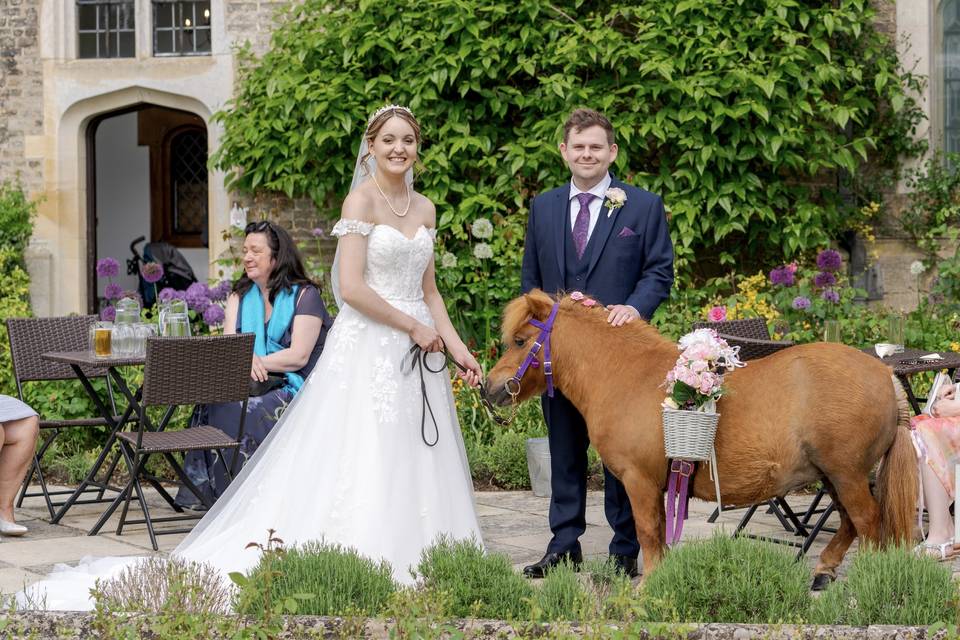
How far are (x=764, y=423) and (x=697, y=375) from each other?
36 centimetres

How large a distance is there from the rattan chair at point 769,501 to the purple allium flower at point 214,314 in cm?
420

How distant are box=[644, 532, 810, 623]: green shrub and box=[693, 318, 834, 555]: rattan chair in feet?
5.24

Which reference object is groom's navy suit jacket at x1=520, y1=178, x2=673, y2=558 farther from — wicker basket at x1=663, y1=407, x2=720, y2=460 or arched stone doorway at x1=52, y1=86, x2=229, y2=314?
arched stone doorway at x1=52, y1=86, x2=229, y2=314

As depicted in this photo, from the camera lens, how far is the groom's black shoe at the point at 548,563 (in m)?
5.40

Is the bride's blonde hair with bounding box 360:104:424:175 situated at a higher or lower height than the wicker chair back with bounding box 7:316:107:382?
higher

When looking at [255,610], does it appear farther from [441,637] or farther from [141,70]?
[141,70]

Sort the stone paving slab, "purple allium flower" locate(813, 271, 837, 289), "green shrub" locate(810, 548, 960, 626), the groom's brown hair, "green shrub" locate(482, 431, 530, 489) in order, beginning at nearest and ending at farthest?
"green shrub" locate(810, 548, 960, 626) < the groom's brown hair < the stone paving slab < "green shrub" locate(482, 431, 530, 489) < "purple allium flower" locate(813, 271, 837, 289)

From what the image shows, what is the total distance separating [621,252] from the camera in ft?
17.8

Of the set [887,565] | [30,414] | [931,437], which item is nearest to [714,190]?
[931,437]

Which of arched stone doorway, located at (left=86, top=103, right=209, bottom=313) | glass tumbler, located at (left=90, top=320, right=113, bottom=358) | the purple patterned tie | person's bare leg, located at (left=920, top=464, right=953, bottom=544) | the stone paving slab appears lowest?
the stone paving slab

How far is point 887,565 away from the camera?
3.96 m

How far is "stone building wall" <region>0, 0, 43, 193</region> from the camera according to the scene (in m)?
12.2

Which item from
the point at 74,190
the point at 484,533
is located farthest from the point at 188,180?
the point at 484,533

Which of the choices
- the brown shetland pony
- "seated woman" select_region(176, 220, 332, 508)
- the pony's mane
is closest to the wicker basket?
the brown shetland pony
